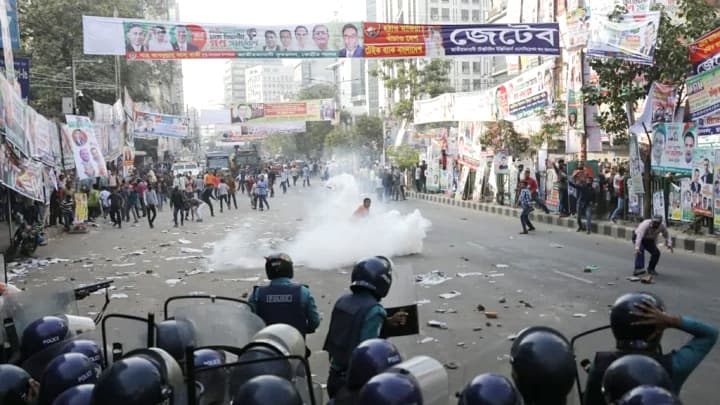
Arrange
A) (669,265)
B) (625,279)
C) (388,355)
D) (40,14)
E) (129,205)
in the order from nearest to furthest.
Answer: (388,355) → (625,279) → (669,265) → (129,205) → (40,14)

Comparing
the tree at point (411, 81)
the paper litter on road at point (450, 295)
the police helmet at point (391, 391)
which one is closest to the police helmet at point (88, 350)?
the police helmet at point (391, 391)

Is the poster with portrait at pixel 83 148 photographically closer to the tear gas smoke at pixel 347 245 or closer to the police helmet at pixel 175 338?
the tear gas smoke at pixel 347 245

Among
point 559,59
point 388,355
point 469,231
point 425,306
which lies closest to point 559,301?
point 425,306

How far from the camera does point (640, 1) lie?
16406mm

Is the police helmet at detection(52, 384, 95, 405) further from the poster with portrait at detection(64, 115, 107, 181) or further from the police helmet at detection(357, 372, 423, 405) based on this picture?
the poster with portrait at detection(64, 115, 107, 181)

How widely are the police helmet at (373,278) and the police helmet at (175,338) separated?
0.91 metres

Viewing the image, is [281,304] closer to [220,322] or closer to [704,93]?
[220,322]

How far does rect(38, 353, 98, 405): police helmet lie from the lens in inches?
114

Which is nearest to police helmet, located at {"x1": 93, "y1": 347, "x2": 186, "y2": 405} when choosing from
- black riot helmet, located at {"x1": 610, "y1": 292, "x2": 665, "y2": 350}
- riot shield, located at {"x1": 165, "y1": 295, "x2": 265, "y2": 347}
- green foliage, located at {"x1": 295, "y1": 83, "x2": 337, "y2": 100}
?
riot shield, located at {"x1": 165, "y1": 295, "x2": 265, "y2": 347}

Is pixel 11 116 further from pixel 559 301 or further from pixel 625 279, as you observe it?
pixel 625 279

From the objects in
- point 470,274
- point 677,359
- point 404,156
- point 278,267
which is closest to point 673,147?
point 470,274

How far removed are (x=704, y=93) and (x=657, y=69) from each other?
208 cm

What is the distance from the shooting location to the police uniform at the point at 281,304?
165 inches

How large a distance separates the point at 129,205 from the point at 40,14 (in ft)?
46.0
